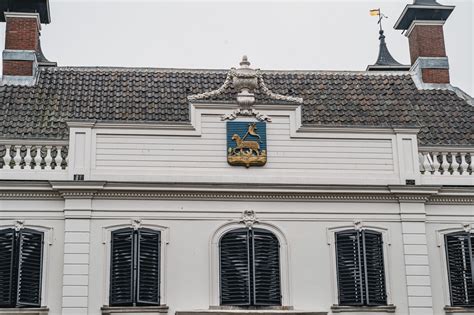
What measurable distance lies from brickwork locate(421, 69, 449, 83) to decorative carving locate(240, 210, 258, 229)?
9.21m

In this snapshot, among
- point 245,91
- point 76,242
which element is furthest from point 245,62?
point 76,242

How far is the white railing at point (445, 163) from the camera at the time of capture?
25.2m

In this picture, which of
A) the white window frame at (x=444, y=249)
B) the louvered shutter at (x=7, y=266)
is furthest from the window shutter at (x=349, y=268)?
the louvered shutter at (x=7, y=266)

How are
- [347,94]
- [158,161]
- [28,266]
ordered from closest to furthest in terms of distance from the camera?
[28,266] → [158,161] → [347,94]

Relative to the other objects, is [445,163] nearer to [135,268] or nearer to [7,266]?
[135,268]

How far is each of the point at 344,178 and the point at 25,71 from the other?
11119mm

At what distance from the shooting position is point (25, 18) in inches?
1152

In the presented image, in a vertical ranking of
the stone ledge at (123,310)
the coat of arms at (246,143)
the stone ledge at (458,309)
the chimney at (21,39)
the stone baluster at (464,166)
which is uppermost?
the chimney at (21,39)

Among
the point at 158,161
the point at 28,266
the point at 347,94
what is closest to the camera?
the point at 28,266

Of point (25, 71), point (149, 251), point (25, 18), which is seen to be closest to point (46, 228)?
point (149, 251)

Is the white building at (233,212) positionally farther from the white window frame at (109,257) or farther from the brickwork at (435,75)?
the brickwork at (435,75)

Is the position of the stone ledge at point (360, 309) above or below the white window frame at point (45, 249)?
below

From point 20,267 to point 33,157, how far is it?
3230 mm

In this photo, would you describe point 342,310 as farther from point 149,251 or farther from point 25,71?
point 25,71
